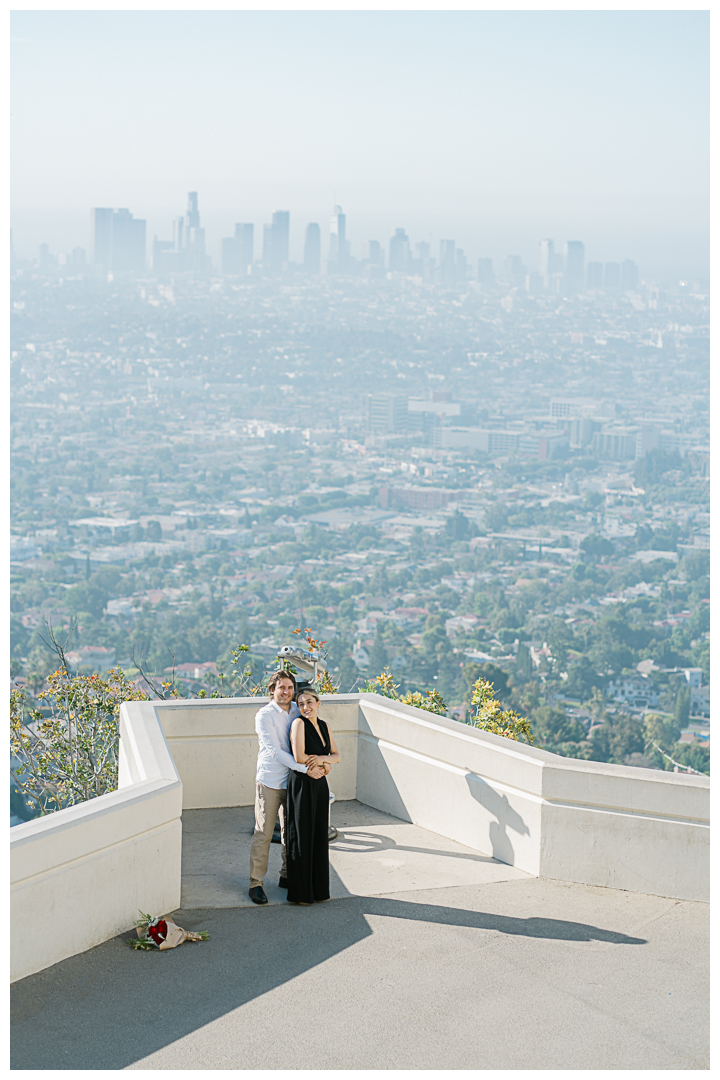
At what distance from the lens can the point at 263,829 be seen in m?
6.33

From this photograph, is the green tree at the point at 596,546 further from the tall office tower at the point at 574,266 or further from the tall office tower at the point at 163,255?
the tall office tower at the point at 163,255

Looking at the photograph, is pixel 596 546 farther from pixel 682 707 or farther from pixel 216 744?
pixel 216 744

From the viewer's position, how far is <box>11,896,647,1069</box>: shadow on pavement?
4547mm

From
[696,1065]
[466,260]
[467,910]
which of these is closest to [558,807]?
[467,910]

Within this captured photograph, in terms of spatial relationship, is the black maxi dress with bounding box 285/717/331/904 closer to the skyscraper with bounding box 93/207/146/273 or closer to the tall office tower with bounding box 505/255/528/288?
the skyscraper with bounding box 93/207/146/273

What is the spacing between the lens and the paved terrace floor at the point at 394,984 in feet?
14.8

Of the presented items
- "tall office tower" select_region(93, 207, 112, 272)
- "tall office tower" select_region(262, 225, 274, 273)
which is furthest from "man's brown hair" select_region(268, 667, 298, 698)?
"tall office tower" select_region(262, 225, 274, 273)

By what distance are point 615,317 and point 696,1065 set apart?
137089mm

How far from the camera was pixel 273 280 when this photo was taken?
5551 inches

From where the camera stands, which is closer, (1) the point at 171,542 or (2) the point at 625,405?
(1) the point at 171,542

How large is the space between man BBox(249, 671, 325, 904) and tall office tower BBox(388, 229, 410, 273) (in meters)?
147
